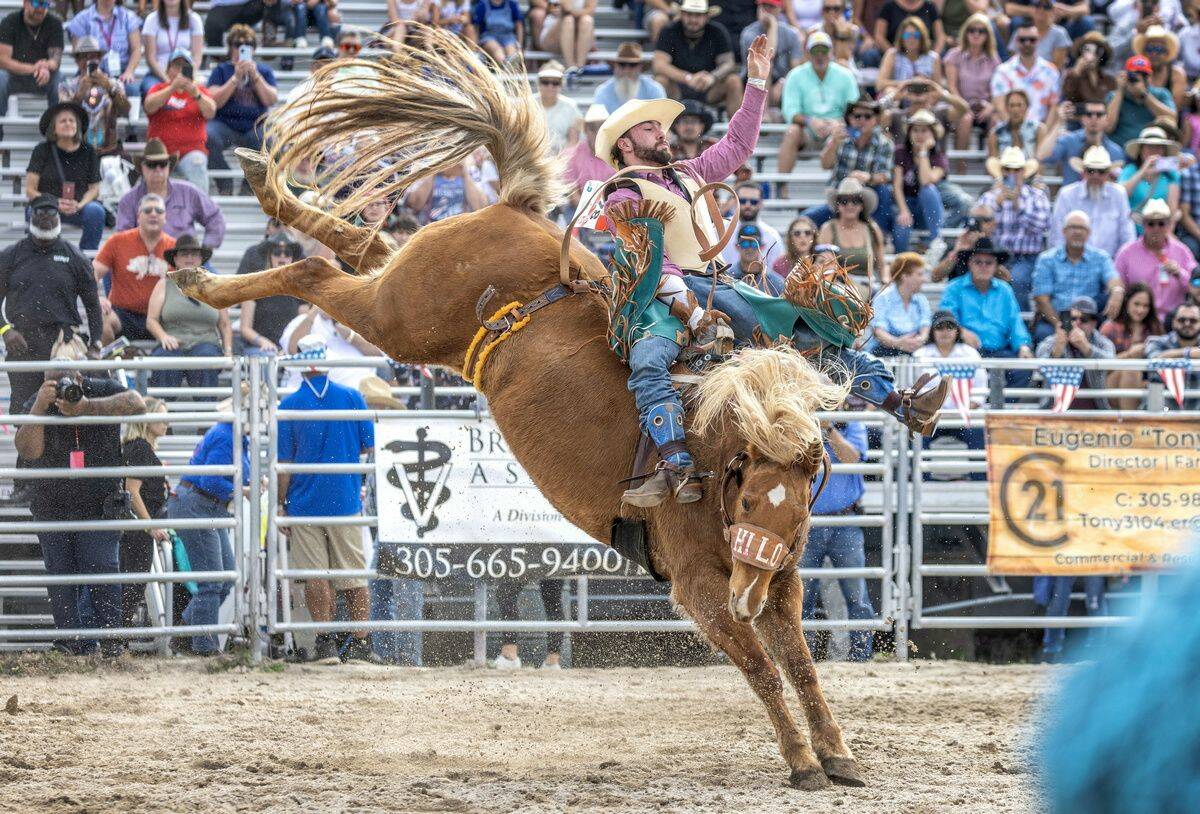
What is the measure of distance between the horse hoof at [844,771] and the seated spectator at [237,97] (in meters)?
8.10

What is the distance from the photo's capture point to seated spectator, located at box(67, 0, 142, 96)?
11802mm

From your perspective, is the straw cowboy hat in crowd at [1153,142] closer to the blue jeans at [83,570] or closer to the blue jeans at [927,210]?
the blue jeans at [927,210]

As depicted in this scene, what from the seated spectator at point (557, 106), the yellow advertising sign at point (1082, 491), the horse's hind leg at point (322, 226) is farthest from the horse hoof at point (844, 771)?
the seated spectator at point (557, 106)

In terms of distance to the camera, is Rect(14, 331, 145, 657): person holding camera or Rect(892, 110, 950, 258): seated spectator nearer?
Rect(14, 331, 145, 657): person holding camera

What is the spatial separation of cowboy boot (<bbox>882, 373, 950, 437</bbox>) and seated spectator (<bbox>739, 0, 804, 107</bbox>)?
302 inches

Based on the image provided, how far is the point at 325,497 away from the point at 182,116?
4.54m

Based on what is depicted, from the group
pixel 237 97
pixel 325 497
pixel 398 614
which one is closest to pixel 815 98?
pixel 237 97

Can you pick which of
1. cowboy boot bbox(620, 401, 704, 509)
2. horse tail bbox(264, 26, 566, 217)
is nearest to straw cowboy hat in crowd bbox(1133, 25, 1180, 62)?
horse tail bbox(264, 26, 566, 217)

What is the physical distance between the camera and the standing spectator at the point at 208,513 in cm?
800

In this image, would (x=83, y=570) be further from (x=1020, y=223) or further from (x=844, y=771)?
(x=1020, y=223)

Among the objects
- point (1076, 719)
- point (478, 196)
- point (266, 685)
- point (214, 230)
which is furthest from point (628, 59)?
point (1076, 719)

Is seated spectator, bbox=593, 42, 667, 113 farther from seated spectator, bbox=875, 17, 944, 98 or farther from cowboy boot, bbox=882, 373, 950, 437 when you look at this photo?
cowboy boot, bbox=882, 373, 950, 437

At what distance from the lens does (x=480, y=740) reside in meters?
5.96

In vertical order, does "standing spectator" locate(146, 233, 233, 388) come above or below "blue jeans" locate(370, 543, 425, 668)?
above
